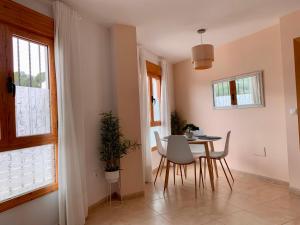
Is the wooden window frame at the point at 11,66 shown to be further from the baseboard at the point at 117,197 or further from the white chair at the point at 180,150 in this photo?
the white chair at the point at 180,150

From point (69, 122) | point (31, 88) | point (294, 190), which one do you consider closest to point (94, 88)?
point (69, 122)

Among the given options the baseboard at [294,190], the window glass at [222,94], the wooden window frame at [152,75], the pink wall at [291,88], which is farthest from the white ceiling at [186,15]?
the baseboard at [294,190]

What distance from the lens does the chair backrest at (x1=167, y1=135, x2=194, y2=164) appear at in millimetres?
3174

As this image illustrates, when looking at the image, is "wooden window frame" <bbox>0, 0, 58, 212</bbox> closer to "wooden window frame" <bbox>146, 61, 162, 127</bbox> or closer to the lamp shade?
the lamp shade

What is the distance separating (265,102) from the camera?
3654 mm

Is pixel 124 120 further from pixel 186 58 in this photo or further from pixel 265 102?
pixel 186 58

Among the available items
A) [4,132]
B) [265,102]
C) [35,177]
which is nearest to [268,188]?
[265,102]

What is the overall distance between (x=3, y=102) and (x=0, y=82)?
18 cm

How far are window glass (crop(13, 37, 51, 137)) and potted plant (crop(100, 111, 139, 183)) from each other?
74 centimetres

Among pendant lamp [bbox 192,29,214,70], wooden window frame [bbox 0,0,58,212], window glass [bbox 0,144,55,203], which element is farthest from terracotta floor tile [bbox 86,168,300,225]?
pendant lamp [bbox 192,29,214,70]

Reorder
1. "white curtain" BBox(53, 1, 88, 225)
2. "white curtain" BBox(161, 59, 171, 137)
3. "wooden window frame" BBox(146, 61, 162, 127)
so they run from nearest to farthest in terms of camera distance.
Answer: "white curtain" BBox(53, 1, 88, 225) < "wooden window frame" BBox(146, 61, 162, 127) < "white curtain" BBox(161, 59, 171, 137)

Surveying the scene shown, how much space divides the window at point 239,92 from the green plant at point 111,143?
90.7 inches

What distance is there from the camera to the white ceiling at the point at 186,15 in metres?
2.64

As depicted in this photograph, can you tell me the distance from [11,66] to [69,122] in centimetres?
75
